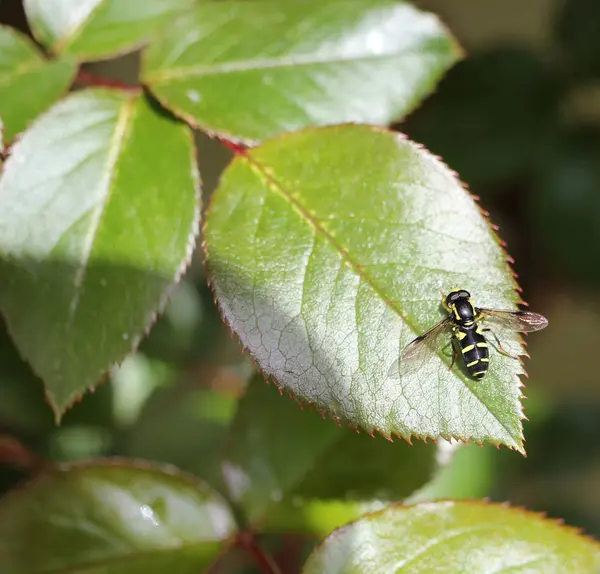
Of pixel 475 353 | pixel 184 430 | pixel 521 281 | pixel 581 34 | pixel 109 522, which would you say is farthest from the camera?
pixel 521 281

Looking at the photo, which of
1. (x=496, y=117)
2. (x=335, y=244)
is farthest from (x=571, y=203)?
(x=335, y=244)

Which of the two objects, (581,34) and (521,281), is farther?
(521,281)

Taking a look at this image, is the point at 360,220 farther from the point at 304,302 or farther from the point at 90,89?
the point at 90,89

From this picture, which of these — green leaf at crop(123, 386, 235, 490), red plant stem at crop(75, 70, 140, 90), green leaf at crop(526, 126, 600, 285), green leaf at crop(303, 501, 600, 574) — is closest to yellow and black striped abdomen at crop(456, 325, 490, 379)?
green leaf at crop(303, 501, 600, 574)

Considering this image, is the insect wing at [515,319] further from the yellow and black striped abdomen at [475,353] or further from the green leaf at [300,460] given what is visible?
the green leaf at [300,460]

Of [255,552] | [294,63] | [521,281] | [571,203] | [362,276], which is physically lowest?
[521,281]

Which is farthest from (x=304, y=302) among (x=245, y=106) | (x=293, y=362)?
(x=245, y=106)

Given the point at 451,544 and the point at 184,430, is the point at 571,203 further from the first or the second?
the point at 451,544
